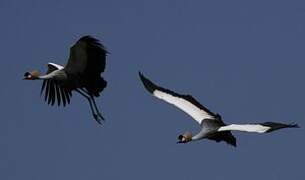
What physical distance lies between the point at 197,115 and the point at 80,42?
10.8 ft

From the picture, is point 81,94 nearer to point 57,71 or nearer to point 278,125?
point 57,71

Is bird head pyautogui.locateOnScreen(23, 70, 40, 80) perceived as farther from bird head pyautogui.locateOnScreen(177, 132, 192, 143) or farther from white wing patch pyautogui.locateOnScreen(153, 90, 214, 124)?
bird head pyautogui.locateOnScreen(177, 132, 192, 143)

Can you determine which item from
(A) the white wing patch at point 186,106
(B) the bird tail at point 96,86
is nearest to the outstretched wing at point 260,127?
(A) the white wing patch at point 186,106

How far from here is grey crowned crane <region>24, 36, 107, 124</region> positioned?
27656mm

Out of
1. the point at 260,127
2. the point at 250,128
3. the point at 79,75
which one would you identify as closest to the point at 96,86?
the point at 79,75

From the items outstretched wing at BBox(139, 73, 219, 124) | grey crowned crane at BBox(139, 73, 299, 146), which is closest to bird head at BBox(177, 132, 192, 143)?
grey crowned crane at BBox(139, 73, 299, 146)

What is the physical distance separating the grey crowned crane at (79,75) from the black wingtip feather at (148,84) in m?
1.00

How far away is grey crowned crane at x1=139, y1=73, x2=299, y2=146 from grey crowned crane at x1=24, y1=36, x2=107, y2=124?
3.95ft

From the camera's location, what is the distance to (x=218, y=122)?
26.6 meters

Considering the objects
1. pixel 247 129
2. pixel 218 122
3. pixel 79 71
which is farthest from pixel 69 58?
Answer: pixel 247 129

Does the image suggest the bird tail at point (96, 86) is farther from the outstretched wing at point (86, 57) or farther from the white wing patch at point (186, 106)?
the white wing patch at point (186, 106)

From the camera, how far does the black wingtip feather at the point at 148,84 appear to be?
92.5 ft

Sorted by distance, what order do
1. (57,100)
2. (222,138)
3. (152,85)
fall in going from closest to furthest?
(222,138) → (152,85) → (57,100)

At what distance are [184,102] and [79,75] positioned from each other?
2.95 meters
